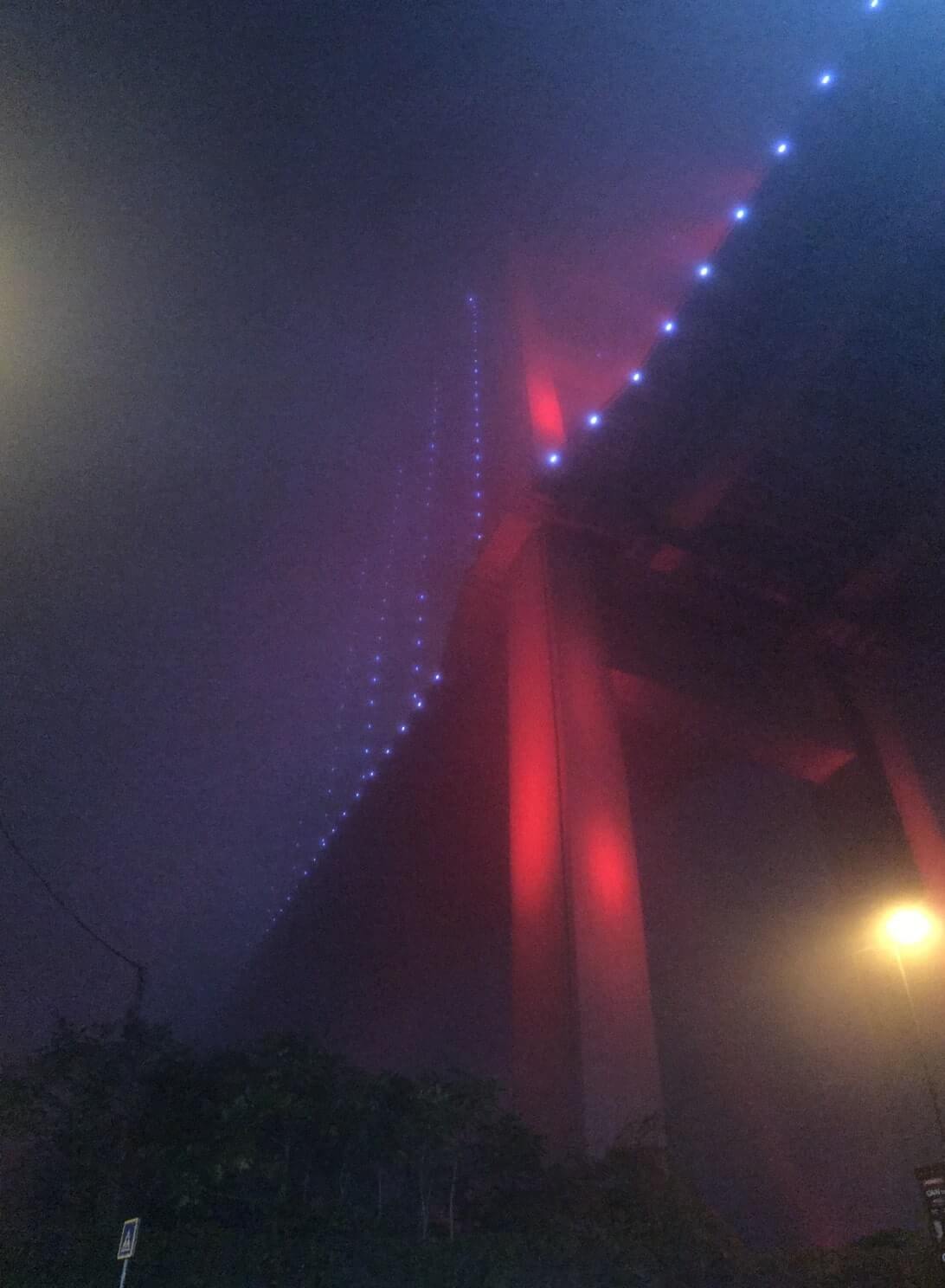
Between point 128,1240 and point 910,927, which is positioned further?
point 910,927

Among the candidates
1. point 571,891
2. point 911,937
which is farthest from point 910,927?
point 571,891

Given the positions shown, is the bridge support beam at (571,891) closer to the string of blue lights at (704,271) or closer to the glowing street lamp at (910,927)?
the string of blue lights at (704,271)

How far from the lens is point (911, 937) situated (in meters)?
10.9

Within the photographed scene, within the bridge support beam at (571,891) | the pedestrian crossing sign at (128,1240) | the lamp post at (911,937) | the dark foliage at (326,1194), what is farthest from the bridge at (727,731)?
the pedestrian crossing sign at (128,1240)

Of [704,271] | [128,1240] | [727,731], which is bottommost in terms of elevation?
[128,1240]

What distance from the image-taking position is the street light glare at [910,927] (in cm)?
1077

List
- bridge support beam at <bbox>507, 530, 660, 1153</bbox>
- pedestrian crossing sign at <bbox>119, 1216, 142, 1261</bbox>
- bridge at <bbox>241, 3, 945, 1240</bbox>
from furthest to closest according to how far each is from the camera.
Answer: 1. bridge at <bbox>241, 3, 945, 1240</bbox>
2. bridge support beam at <bbox>507, 530, 660, 1153</bbox>
3. pedestrian crossing sign at <bbox>119, 1216, 142, 1261</bbox>

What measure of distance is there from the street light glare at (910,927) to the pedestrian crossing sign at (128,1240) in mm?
9535

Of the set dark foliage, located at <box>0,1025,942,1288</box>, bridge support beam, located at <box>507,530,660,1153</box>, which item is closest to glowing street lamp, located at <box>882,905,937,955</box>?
bridge support beam, located at <box>507,530,660,1153</box>

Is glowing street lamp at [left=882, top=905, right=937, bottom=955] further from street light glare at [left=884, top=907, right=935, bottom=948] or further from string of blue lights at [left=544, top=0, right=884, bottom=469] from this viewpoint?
string of blue lights at [left=544, top=0, right=884, bottom=469]

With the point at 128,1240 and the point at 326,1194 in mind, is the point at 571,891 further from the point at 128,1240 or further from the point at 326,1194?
the point at 128,1240

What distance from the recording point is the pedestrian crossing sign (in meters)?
4.14

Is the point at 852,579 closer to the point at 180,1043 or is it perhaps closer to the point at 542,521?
the point at 542,521

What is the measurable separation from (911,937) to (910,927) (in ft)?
0.36
